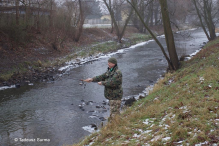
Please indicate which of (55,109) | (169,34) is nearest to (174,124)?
(55,109)

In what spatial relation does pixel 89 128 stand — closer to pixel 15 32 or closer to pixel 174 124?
pixel 174 124

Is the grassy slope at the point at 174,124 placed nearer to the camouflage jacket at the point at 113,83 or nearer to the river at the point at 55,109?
the camouflage jacket at the point at 113,83

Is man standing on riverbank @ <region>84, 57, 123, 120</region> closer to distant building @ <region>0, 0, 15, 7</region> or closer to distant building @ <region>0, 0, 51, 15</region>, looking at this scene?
distant building @ <region>0, 0, 51, 15</region>

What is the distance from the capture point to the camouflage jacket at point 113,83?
6.14m

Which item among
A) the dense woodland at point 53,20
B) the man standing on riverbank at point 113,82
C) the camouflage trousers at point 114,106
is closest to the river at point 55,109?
the camouflage trousers at point 114,106

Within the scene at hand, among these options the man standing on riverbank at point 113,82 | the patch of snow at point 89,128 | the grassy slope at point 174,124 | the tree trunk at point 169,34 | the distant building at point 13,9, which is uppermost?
the distant building at point 13,9

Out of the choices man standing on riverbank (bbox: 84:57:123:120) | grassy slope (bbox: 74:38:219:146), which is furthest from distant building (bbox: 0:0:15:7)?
grassy slope (bbox: 74:38:219:146)

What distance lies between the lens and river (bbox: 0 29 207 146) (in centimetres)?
770

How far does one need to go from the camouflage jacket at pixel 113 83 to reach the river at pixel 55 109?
6.86 feet

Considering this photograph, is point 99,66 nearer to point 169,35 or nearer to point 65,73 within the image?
point 65,73

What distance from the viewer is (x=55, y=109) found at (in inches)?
400

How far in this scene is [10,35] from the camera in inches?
757

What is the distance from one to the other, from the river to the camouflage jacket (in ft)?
6.86

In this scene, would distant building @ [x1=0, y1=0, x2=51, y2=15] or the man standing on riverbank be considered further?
distant building @ [x1=0, y1=0, x2=51, y2=15]
